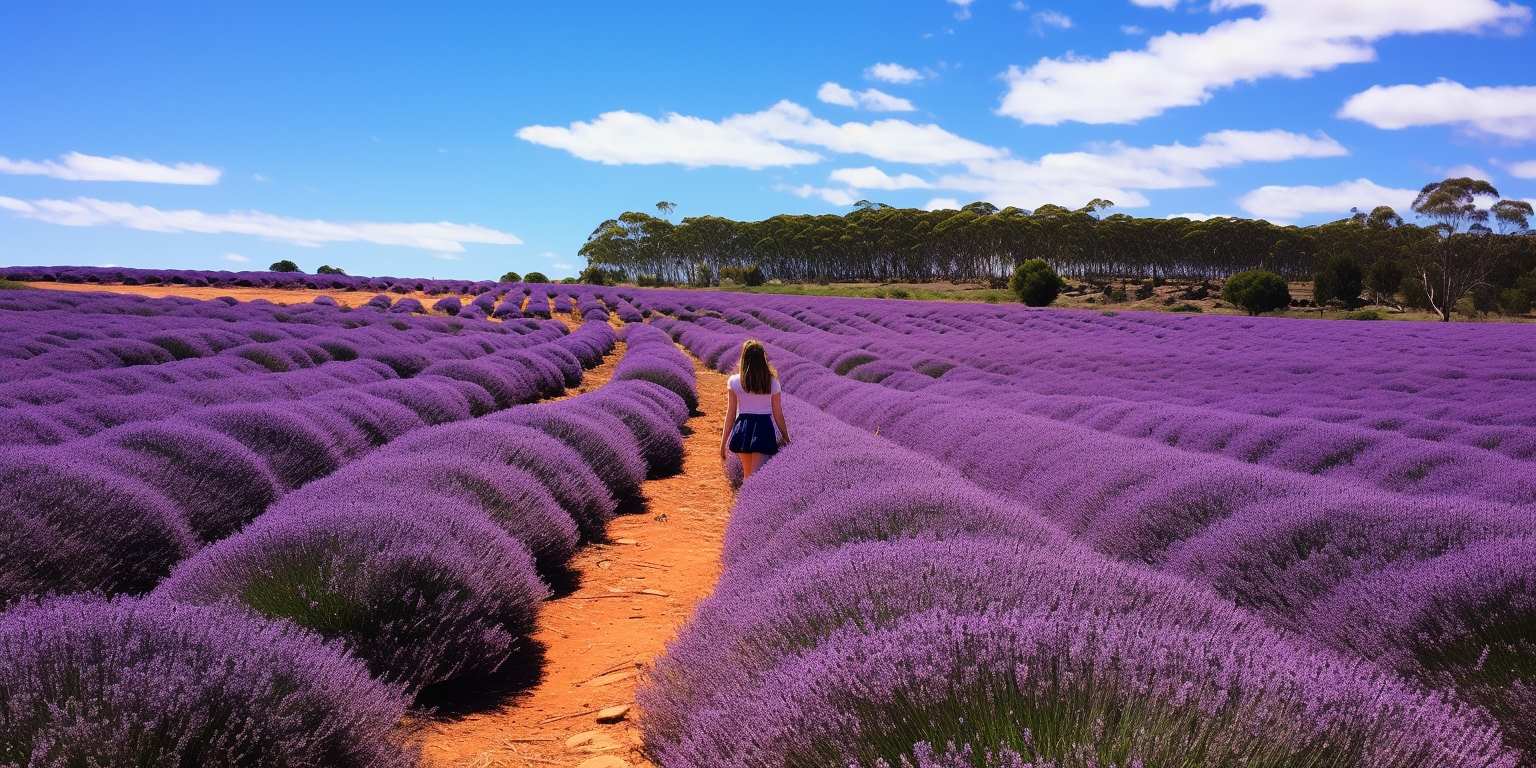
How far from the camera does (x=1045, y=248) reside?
84.4 m

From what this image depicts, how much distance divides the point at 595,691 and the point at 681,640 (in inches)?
44.8

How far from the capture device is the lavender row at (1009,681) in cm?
159

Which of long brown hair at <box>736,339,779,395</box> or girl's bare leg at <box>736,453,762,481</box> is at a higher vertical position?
long brown hair at <box>736,339,779,395</box>

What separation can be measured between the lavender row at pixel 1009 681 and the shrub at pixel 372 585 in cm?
116

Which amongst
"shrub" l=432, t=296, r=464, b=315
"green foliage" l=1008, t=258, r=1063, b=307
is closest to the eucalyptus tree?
"green foliage" l=1008, t=258, r=1063, b=307

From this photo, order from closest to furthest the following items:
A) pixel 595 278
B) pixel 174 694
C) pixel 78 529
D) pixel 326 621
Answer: pixel 174 694 < pixel 326 621 < pixel 78 529 < pixel 595 278

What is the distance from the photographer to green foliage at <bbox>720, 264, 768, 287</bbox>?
82969 mm

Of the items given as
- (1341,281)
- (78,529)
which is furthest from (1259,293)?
(78,529)

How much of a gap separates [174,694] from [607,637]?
2836 millimetres

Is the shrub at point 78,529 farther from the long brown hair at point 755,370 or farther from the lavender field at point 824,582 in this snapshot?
the long brown hair at point 755,370

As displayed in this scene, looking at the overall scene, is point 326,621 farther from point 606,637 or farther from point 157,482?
point 157,482

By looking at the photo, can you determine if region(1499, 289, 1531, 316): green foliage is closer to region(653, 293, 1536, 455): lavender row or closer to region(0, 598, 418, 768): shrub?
region(653, 293, 1536, 455): lavender row

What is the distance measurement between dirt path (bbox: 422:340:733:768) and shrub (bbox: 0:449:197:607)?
182cm

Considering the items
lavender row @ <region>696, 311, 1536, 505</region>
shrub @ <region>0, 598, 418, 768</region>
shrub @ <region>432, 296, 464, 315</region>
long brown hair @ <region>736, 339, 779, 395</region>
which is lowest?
lavender row @ <region>696, 311, 1536, 505</region>
